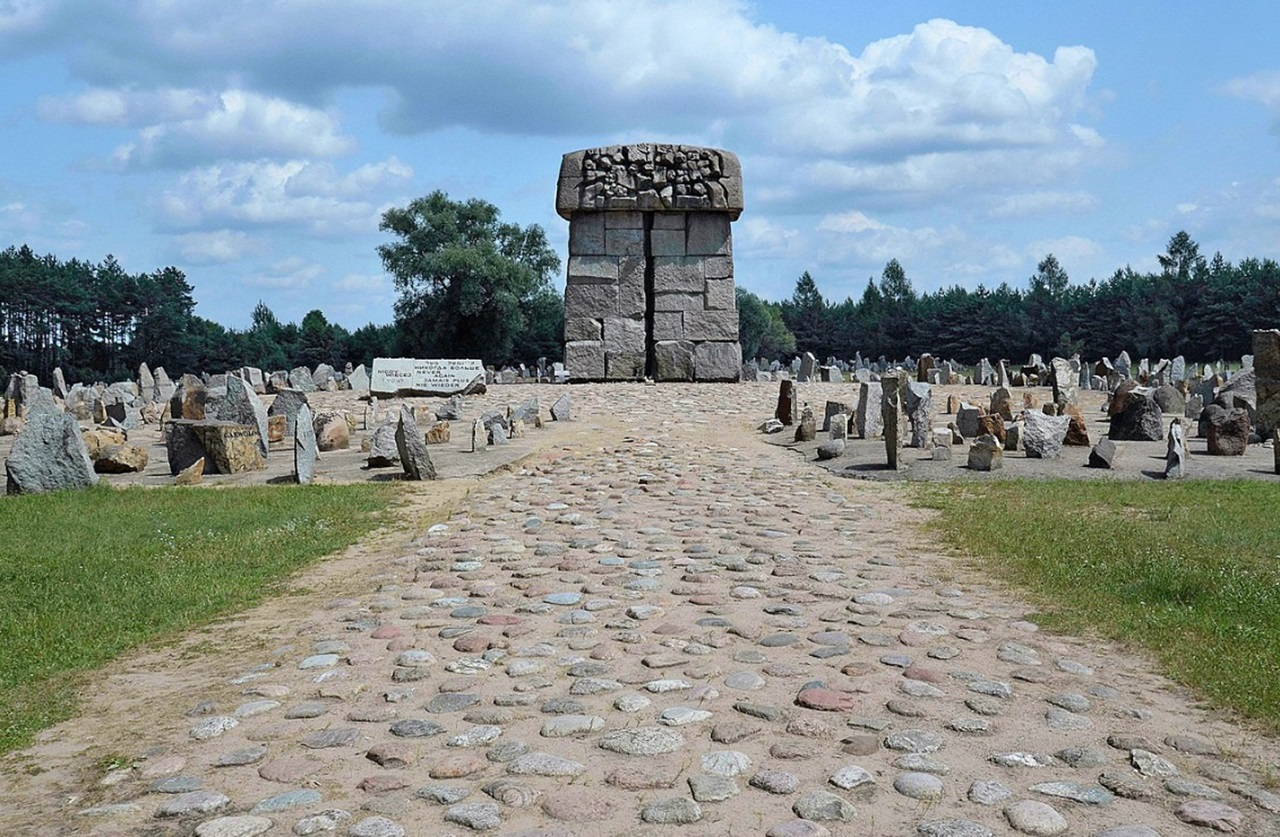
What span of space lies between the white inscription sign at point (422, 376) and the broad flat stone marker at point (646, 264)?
260cm

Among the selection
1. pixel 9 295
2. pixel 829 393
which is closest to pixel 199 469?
pixel 829 393

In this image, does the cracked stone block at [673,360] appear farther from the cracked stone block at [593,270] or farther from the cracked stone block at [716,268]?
the cracked stone block at [593,270]

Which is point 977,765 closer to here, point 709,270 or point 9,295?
point 709,270

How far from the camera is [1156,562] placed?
731cm

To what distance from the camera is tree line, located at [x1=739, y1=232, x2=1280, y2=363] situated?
167 feet

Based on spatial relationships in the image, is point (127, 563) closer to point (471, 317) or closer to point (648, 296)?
point (648, 296)

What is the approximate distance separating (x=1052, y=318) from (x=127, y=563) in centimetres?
5656

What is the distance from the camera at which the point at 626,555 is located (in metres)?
7.95

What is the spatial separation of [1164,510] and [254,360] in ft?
167

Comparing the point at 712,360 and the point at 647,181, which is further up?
the point at 647,181

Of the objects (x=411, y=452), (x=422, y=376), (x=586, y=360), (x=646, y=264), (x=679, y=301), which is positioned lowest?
(x=411, y=452)

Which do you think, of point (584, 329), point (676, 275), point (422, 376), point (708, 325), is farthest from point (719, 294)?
point (422, 376)

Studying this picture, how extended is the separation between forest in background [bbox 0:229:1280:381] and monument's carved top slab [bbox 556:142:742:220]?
75.0 feet

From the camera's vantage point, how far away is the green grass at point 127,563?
5633 mm
